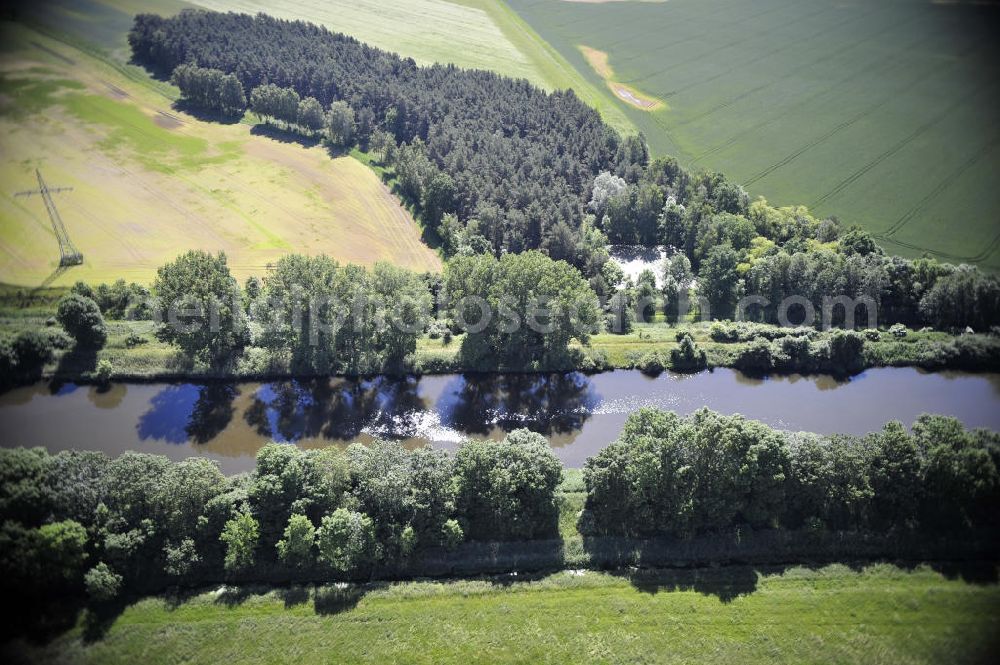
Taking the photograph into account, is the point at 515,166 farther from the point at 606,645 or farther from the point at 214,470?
the point at 606,645

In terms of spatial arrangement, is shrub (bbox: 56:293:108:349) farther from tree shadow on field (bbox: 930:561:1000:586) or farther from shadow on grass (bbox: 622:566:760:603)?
tree shadow on field (bbox: 930:561:1000:586)

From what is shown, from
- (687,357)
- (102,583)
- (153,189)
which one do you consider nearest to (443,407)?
Result: (687,357)

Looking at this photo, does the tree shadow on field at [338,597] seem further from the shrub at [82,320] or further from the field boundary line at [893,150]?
the field boundary line at [893,150]

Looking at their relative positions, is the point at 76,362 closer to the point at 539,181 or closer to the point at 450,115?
the point at 539,181

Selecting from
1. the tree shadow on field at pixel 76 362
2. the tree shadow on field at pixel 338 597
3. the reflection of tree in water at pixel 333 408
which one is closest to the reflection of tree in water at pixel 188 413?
the reflection of tree in water at pixel 333 408

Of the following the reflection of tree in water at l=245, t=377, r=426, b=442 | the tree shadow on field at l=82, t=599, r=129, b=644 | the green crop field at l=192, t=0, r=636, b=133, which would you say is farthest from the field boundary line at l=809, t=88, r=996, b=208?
the tree shadow on field at l=82, t=599, r=129, b=644

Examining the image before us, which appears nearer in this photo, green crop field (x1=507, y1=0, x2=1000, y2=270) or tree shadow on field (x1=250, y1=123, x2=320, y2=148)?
green crop field (x1=507, y1=0, x2=1000, y2=270)
